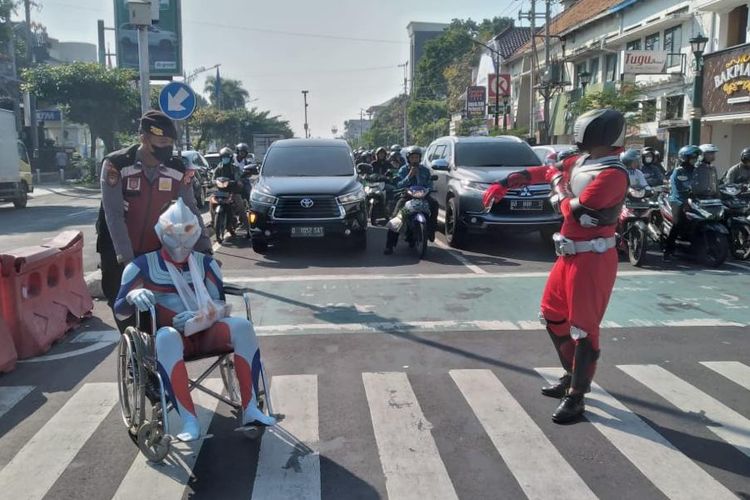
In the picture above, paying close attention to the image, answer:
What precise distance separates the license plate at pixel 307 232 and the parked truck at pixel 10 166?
44.6ft

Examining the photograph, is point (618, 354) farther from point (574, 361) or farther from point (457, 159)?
point (457, 159)

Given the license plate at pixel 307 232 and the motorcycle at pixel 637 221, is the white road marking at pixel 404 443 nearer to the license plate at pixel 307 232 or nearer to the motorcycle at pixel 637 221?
the license plate at pixel 307 232

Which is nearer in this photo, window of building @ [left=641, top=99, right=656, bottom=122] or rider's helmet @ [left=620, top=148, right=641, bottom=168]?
rider's helmet @ [left=620, top=148, right=641, bottom=168]

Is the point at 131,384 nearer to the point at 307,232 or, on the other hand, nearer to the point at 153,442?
the point at 153,442

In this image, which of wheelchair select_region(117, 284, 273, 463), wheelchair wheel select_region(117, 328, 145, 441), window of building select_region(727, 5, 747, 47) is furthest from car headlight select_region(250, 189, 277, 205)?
window of building select_region(727, 5, 747, 47)

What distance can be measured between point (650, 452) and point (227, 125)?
66100 mm

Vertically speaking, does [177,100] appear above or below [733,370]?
above

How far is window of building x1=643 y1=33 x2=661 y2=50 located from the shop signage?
472 centimetres

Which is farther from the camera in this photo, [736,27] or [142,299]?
[736,27]

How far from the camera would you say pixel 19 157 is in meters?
21.7

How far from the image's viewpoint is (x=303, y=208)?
10.7 metres

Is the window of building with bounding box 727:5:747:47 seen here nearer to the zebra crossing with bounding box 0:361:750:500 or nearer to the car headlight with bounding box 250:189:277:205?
the car headlight with bounding box 250:189:277:205

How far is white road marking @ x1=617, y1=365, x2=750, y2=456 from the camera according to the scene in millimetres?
4171

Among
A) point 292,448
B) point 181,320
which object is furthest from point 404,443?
point 181,320
